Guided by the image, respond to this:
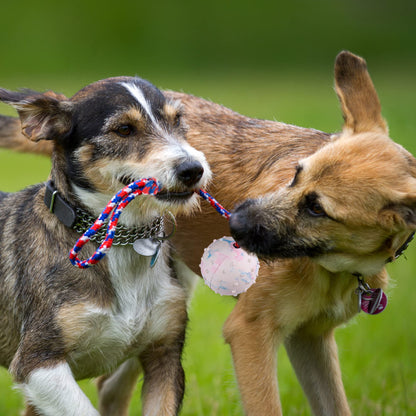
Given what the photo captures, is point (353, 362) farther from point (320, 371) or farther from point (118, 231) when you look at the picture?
point (118, 231)

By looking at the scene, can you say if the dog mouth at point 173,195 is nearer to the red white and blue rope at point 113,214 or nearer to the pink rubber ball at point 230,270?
the red white and blue rope at point 113,214

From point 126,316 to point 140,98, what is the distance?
1330mm

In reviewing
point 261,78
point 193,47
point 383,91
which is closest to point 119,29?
point 193,47

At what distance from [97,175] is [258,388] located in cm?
162

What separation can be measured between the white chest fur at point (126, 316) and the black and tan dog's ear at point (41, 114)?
81cm

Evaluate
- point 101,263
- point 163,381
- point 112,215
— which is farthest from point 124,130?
point 163,381

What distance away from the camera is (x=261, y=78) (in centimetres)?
3503

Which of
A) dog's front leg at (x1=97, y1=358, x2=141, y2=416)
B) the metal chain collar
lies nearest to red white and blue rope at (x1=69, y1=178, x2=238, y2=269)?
the metal chain collar

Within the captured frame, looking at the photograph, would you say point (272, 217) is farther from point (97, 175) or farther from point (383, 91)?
point (383, 91)

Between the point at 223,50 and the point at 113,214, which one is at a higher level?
the point at 113,214

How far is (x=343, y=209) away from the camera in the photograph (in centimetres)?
425

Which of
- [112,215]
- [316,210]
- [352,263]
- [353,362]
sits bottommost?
[353,362]

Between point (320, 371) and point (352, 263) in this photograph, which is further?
point (320, 371)

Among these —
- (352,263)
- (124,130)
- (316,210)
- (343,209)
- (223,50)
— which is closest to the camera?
(343,209)
